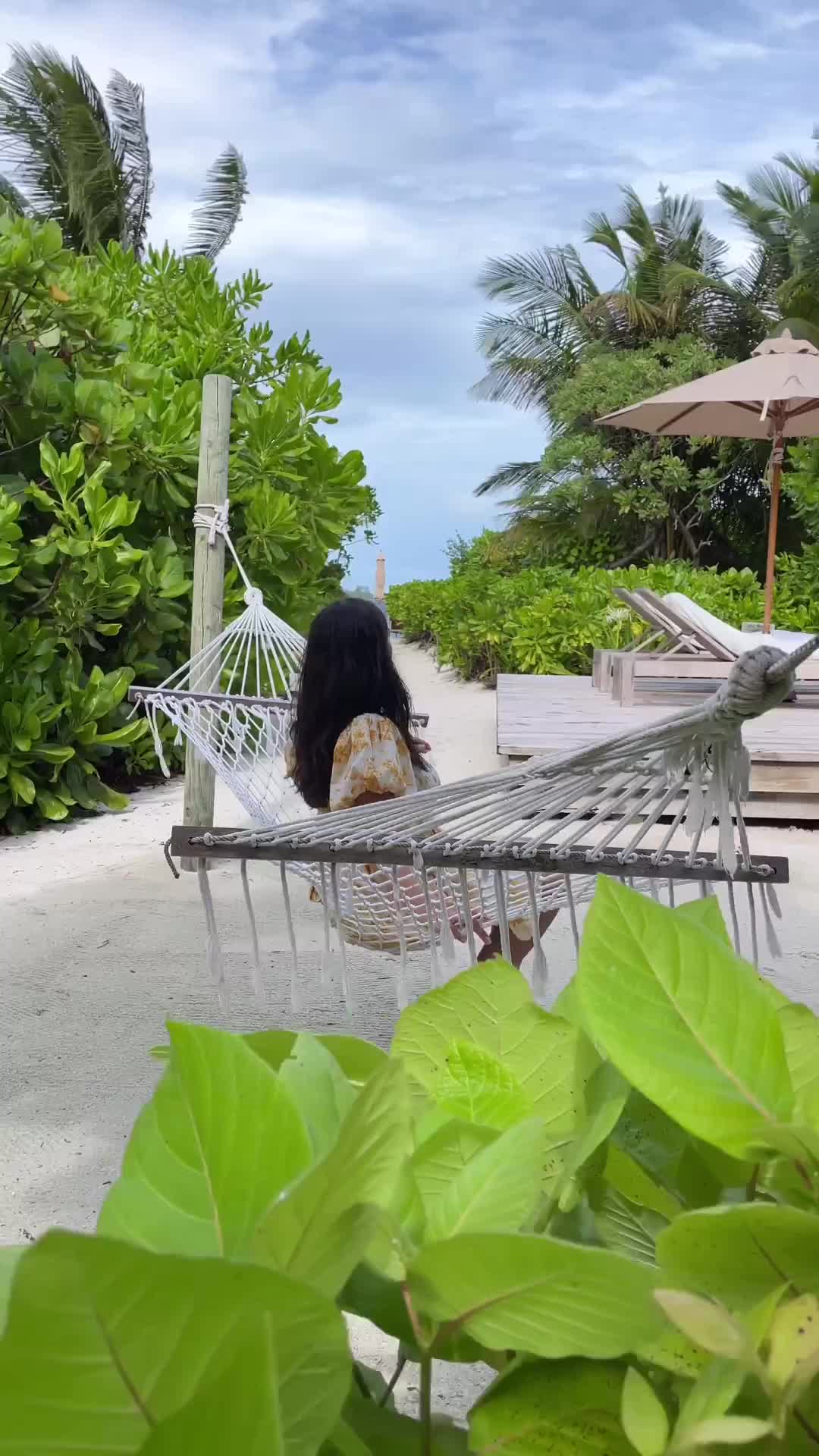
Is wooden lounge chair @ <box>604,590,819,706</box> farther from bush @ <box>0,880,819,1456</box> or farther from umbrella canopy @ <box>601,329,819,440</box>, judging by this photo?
bush @ <box>0,880,819,1456</box>

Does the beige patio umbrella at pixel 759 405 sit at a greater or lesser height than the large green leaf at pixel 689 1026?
greater

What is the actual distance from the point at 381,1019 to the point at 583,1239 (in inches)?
104

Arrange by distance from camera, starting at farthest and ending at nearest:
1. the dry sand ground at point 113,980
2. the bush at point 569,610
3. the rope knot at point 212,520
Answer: the bush at point 569,610, the rope knot at point 212,520, the dry sand ground at point 113,980

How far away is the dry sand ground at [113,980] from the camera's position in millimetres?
2156

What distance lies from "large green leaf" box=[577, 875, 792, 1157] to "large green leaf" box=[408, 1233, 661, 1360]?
50 mm

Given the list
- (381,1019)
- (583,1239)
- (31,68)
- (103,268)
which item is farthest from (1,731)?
(31,68)

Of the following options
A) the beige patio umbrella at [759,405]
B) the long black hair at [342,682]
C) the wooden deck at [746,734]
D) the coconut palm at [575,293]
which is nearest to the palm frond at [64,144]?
the coconut palm at [575,293]

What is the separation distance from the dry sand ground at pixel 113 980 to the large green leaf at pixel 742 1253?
1.44 m

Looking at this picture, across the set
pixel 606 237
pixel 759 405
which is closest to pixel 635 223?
pixel 606 237

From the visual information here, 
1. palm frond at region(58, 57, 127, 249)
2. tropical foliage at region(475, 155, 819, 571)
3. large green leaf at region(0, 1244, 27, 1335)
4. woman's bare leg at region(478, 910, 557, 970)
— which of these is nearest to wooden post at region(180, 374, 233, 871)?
woman's bare leg at region(478, 910, 557, 970)

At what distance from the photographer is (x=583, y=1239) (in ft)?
1.06

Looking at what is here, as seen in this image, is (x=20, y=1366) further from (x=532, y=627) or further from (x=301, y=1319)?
(x=532, y=627)

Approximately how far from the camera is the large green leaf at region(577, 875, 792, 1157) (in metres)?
0.29

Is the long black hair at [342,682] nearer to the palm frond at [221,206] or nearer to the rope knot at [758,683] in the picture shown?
the rope knot at [758,683]
